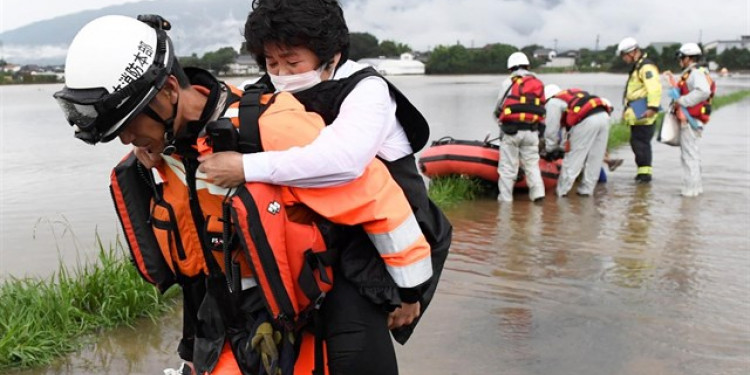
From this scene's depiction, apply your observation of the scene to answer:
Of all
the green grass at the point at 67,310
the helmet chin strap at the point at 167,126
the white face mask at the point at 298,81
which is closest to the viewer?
the helmet chin strap at the point at 167,126

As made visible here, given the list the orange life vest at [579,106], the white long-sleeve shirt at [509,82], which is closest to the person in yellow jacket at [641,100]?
the orange life vest at [579,106]

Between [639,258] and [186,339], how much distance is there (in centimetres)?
473

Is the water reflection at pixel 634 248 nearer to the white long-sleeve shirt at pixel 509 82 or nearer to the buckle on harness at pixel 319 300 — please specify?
the white long-sleeve shirt at pixel 509 82

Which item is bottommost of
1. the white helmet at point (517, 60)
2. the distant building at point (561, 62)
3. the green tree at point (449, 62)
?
the distant building at point (561, 62)

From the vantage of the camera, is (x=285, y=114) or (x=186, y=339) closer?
(x=285, y=114)

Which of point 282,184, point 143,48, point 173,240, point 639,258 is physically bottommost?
point 639,258

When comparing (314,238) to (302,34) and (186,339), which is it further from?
(186,339)

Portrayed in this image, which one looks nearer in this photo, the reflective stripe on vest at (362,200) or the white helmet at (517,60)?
the reflective stripe on vest at (362,200)

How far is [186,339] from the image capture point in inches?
99.3

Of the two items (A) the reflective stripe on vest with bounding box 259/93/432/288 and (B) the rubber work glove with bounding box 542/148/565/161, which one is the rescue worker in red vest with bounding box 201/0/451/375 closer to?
(A) the reflective stripe on vest with bounding box 259/93/432/288

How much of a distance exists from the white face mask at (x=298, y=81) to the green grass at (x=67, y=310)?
2641 mm

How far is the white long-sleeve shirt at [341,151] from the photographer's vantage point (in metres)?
1.87

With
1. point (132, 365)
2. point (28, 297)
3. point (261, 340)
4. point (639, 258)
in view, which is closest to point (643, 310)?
point (639, 258)

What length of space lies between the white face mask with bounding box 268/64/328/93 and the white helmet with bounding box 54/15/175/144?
1.38ft
